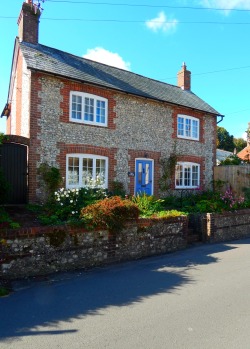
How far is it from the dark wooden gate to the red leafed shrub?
4392 millimetres

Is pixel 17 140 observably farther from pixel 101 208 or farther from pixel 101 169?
pixel 101 208

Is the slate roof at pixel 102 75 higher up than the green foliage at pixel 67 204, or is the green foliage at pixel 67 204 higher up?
the slate roof at pixel 102 75

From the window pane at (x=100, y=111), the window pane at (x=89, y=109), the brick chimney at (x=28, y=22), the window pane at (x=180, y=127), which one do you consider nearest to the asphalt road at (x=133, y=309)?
the window pane at (x=89, y=109)

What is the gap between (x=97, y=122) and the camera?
13578 millimetres

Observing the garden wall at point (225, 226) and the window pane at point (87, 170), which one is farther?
the window pane at point (87, 170)

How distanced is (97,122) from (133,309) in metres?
9.78

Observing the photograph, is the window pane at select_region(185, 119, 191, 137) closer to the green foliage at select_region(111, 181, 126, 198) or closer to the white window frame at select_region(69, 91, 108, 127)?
the white window frame at select_region(69, 91, 108, 127)

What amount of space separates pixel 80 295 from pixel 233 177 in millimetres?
13887

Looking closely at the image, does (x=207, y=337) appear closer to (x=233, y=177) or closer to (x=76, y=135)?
(x=76, y=135)

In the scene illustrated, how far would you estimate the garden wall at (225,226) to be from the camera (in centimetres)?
1115

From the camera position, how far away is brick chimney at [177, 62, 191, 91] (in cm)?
2094

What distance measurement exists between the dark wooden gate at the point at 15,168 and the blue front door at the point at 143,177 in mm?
5422

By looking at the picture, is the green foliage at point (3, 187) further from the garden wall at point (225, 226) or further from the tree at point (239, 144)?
the tree at point (239, 144)

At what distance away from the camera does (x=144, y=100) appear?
15.2 metres
